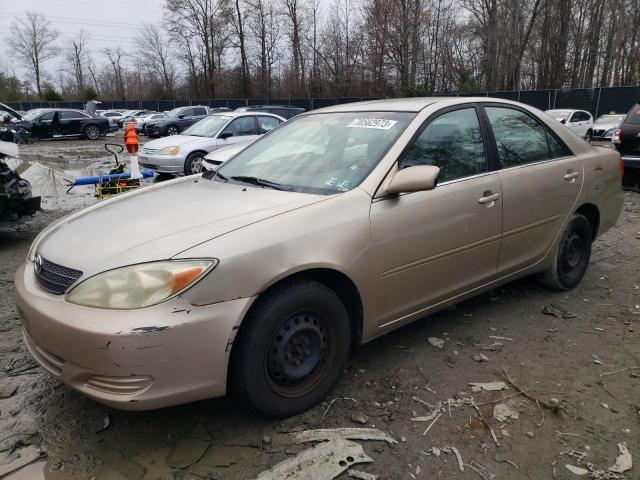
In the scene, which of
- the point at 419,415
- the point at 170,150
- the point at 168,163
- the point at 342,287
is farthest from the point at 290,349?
the point at 170,150

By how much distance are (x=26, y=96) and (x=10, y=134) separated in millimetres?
62817

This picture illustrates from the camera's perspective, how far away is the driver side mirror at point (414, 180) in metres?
2.71

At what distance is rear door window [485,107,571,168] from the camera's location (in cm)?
357

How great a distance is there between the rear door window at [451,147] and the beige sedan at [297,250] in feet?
0.04

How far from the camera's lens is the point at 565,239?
13.5 feet

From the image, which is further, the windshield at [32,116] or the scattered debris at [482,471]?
the windshield at [32,116]

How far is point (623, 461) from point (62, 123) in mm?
26114

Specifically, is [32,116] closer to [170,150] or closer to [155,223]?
[170,150]

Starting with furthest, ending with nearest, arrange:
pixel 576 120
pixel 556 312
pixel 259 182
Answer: pixel 576 120 < pixel 556 312 < pixel 259 182

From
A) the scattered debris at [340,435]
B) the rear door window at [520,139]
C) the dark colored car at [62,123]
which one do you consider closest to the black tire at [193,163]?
the rear door window at [520,139]

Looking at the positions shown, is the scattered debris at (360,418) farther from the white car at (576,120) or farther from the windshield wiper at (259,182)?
the white car at (576,120)

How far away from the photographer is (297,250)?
2406 mm

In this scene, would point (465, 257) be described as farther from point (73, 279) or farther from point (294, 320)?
point (73, 279)

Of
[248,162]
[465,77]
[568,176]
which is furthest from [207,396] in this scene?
[465,77]
